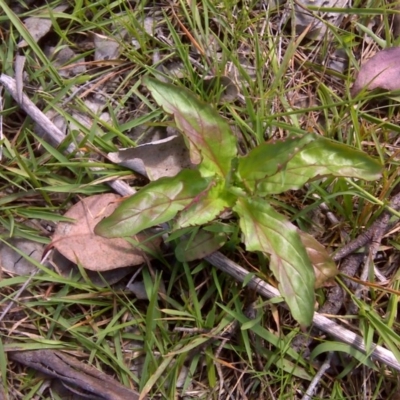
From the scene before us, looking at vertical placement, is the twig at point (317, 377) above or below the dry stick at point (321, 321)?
below

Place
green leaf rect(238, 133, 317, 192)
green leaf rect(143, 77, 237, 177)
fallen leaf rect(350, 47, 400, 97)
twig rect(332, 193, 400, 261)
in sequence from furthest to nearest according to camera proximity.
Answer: fallen leaf rect(350, 47, 400, 97), twig rect(332, 193, 400, 261), green leaf rect(143, 77, 237, 177), green leaf rect(238, 133, 317, 192)

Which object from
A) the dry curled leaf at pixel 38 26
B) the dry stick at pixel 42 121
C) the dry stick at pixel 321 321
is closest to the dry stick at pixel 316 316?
the dry stick at pixel 321 321

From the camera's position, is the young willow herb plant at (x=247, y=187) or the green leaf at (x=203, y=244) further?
the green leaf at (x=203, y=244)

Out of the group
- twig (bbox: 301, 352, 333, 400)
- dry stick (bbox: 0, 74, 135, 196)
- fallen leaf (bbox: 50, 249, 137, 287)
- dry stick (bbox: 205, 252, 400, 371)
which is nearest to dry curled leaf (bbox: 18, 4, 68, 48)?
dry stick (bbox: 0, 74, 135, 196)

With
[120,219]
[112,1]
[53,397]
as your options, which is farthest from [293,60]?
[53,397]

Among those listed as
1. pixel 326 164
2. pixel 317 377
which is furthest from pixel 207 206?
pixel 317 377

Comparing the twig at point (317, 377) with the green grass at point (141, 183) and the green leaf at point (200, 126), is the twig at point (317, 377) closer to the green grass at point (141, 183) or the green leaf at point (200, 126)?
the green grass at point (141, 183)

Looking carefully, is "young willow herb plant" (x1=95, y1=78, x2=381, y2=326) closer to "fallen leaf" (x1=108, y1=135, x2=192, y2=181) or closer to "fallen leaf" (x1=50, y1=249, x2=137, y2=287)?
"fallen leaf" (x1=108, y1=135, x2=192, y2=181)
